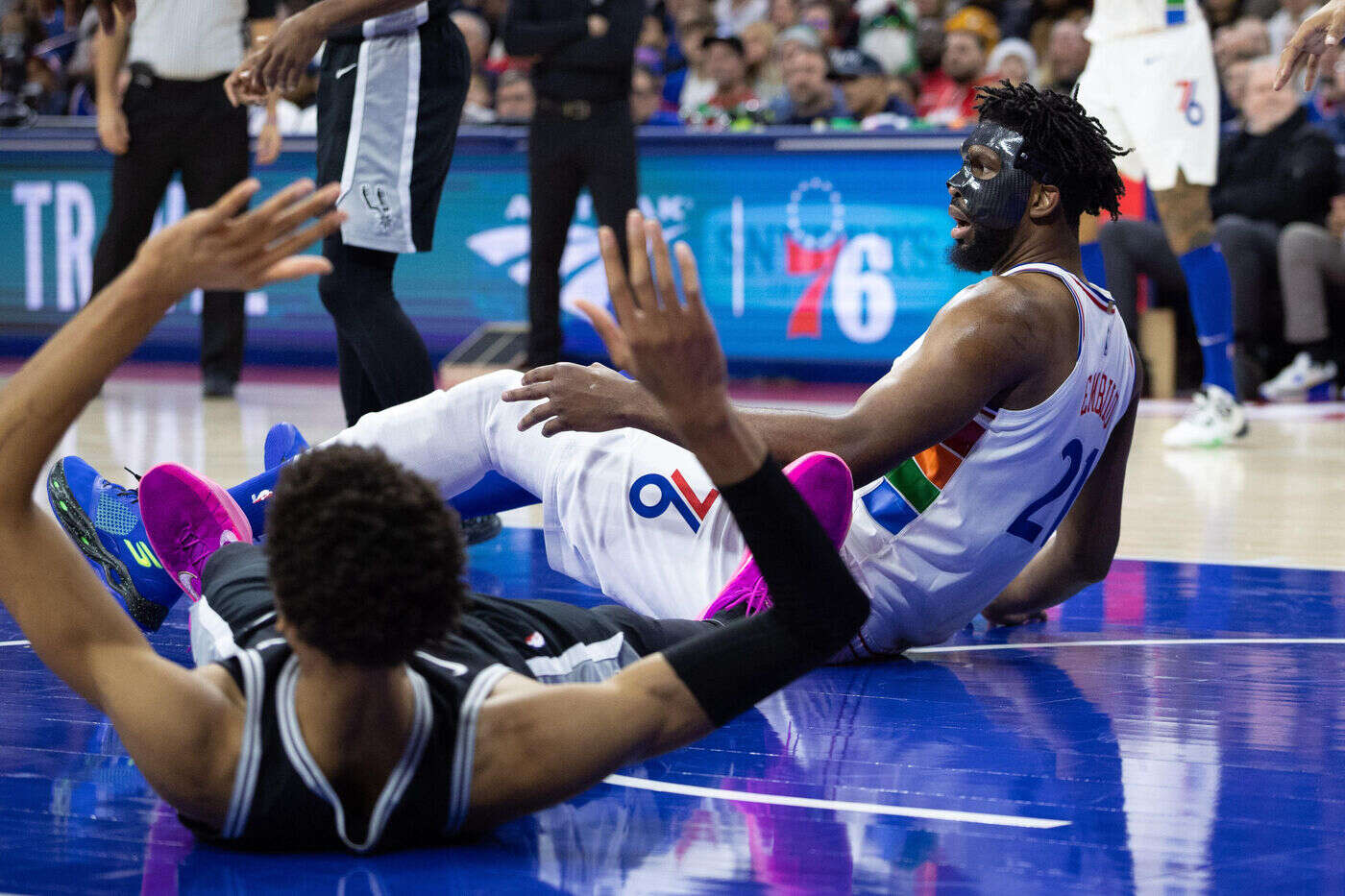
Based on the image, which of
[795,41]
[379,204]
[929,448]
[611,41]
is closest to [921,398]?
[929,448]

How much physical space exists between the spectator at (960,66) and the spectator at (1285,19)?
152 cm

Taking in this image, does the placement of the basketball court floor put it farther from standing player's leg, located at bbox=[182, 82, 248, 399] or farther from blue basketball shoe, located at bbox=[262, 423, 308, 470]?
standing player's leg, located at bbox=[182, 82, 248, 399]

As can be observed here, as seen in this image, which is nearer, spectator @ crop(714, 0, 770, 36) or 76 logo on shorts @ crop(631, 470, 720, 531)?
76 logo on shorts @ crop(631, 470, 720, 531)

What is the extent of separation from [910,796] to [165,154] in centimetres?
580

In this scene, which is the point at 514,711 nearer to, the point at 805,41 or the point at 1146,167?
the point at 1146,167

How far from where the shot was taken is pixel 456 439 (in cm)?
312

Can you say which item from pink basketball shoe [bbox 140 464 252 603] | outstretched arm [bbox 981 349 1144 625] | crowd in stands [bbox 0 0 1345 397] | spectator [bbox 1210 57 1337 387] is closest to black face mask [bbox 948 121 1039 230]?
outstretched arm [bbox 981 349 1144 625]

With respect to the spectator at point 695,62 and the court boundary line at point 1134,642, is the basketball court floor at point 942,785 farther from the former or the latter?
the spectator at point 695,62

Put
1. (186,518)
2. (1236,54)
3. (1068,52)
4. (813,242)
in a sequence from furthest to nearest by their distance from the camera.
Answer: (1068,52), (1236,54), (813,242), (186,518)

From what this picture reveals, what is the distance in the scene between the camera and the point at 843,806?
7.70 ft

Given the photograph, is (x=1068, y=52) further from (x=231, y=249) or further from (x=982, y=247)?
(x=231, y=249)

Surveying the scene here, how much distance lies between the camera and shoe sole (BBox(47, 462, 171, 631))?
317cm

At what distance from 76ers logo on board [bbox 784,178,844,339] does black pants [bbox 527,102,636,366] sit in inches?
39.5

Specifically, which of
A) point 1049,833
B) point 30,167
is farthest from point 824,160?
point 1049,833
